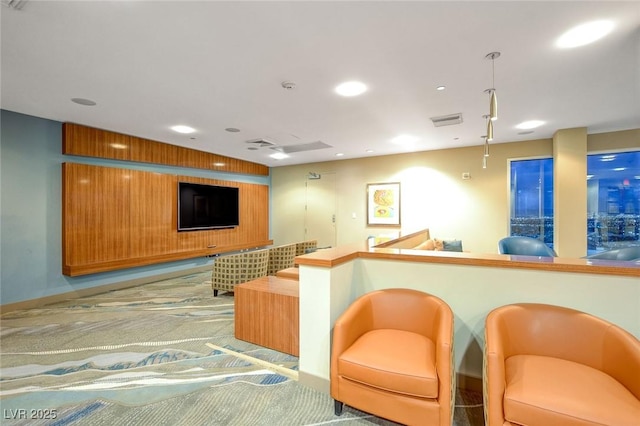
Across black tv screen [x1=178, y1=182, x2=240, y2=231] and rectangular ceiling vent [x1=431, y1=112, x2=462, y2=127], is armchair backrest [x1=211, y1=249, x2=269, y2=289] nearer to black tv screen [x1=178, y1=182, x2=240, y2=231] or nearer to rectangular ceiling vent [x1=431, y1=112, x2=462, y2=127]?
black tv screen [x1=178, y1=182, x2=240, y2=231]

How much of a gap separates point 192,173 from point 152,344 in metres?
4.11

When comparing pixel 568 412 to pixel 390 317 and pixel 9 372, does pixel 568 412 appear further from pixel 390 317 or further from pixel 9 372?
pixel 9 372

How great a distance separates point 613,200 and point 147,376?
7.18m

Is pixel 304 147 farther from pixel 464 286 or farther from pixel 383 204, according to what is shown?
pixel 464 286

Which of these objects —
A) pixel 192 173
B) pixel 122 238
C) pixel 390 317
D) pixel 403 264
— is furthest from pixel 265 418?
pixel 192 173

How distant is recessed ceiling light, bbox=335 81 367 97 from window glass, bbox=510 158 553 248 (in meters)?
4.19

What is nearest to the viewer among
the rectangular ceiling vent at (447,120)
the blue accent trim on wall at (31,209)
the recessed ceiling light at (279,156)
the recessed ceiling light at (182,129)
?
the blue accent trim on wall at (31,209)

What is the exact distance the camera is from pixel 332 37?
2.11 m

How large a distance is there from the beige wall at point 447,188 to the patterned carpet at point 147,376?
4.33 m

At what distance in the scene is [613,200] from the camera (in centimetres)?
475

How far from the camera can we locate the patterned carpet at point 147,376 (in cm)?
183

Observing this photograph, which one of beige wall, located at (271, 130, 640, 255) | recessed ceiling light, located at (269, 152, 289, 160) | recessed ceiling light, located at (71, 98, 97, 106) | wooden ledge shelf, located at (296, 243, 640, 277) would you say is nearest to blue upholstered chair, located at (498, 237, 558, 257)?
beige wall, located at (271, 130, 640, 255)

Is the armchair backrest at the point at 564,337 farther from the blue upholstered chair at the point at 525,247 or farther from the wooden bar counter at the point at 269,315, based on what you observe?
the blue upholstered chair at the point at 525,247

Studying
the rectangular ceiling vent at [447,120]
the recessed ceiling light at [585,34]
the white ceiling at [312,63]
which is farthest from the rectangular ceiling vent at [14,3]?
the rectangular ceiling vent at [447,120]
